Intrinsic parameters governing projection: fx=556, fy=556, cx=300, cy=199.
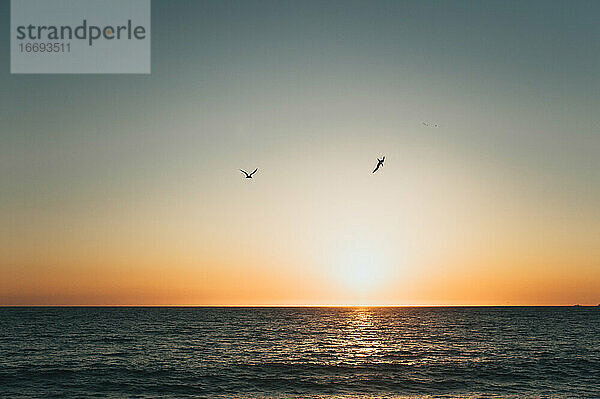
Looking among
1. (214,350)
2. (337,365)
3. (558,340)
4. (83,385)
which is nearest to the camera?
(83,385)

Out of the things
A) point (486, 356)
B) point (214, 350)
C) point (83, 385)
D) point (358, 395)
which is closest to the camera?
point (358, 395)

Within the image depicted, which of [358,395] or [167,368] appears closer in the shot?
[358,395]

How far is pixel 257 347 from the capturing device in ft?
215

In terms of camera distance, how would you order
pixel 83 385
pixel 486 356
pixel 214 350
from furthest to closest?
pixel 214 350, pixel 486 356, pixel 83 385

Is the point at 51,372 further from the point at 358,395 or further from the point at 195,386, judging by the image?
the point at 358,395

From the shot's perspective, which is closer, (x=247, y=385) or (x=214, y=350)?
(x=247, y=385)

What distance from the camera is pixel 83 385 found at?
40.3 m

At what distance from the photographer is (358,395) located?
122ft

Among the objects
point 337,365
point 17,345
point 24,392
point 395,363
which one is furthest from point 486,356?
point 17,345

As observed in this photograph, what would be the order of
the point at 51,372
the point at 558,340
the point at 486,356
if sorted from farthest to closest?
the point at 558,340 → the point at 486,356 → the point at 51,372

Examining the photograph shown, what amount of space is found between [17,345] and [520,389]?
56969mm

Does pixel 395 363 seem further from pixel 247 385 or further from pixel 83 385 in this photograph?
pixel 83 385

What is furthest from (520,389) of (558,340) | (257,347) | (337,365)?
(558,340)

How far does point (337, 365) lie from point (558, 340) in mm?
44570
